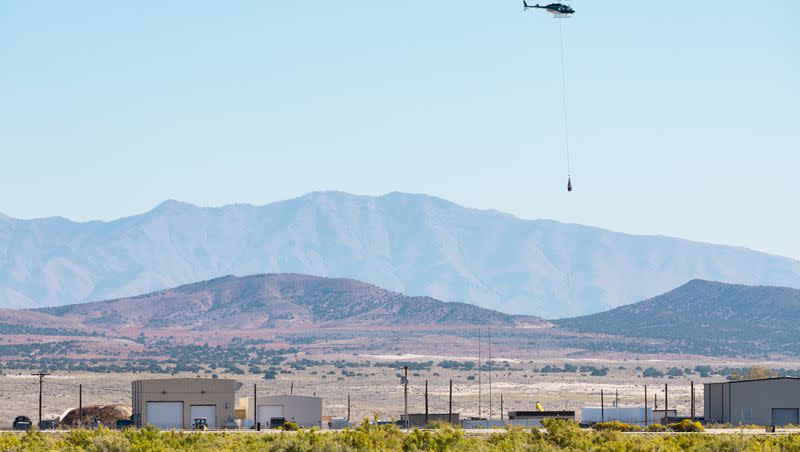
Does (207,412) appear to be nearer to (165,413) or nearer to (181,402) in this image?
(181,402)

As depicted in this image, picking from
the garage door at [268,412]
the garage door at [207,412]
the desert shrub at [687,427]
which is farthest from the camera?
the garage door at [268,412]

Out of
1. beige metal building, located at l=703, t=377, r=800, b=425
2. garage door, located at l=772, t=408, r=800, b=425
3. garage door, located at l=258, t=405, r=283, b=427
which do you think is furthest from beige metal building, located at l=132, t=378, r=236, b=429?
garage door, located at l=772, t=408, r=800, b=425

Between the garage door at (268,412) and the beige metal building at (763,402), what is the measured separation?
90.5 ft

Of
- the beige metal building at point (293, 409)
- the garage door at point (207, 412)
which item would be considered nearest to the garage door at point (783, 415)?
the beige metal building at point (293, 409)

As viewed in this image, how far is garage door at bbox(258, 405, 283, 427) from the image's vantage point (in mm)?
92812

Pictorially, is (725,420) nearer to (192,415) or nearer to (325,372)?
(192,415)

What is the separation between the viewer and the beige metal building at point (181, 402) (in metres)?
88.0

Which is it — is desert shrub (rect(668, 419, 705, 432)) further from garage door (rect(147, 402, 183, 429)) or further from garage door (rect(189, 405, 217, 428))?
garage door (rect(147, 402, 183, 429))

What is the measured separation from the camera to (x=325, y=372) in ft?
571

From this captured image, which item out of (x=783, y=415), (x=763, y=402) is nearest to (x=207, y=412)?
(x=763, y=402)

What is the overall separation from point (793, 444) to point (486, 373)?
12958 cm

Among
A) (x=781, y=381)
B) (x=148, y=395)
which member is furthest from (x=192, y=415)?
(x=781, y=381)

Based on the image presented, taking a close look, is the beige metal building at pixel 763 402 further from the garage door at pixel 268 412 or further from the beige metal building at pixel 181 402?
the beige metal building at pixel 181 402

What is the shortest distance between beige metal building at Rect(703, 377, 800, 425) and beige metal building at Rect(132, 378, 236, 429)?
30.8 meters
